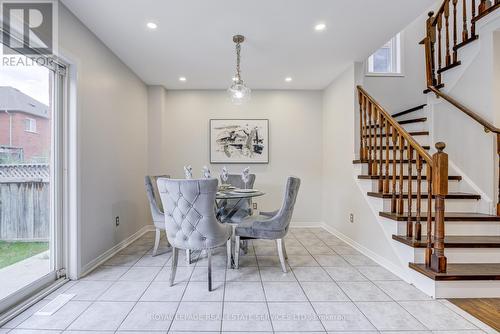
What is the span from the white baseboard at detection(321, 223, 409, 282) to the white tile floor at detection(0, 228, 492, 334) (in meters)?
0.07

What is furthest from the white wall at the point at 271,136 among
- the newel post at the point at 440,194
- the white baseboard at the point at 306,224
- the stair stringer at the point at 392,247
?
the newel post at the point at 440,194

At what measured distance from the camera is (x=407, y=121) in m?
3.83

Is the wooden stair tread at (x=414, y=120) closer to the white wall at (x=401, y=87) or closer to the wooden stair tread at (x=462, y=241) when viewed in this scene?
the white wall at (x=401, y=87)

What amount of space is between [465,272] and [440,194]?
709 millimetres

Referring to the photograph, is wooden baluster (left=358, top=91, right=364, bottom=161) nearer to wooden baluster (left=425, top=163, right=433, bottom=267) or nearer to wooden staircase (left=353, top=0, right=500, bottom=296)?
wooden staircase (left=353, top=0, right=500, bottom=296)

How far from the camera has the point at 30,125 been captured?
2.15 meters

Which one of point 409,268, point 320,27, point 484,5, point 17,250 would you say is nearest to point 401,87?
point 484,5

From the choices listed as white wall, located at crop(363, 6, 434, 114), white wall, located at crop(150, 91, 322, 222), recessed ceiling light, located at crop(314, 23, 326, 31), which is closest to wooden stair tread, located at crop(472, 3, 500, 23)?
white wall, located at crop(363, 6, 434, 114)

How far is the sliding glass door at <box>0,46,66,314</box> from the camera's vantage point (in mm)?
1940

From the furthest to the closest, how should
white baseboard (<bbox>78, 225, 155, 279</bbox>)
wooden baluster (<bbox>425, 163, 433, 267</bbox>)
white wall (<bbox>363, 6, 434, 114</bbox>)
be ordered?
1. white wall (<bbox>363, 6, 434, 114</bbox>)
2. white baseboard (<bbox>78, 225, 155, 279</bbox>)
3. wooden baluster (<bbox>425, 163, 433, 267</bbox>)

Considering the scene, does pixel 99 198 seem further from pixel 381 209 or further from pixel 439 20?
pixel 439 20

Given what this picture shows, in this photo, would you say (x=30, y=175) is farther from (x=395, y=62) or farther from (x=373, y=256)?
(x=395, y=62)

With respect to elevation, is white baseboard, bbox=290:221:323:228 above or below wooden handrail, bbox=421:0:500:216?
below

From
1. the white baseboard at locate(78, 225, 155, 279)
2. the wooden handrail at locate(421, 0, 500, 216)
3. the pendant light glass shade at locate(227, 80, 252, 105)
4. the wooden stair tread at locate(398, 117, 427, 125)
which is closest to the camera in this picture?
the white baseboard at locate(78, 225, 155, 279)
